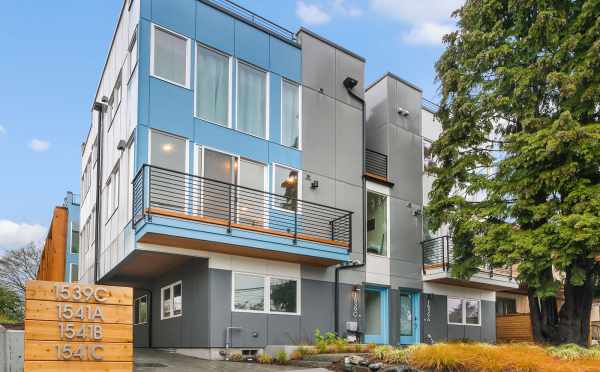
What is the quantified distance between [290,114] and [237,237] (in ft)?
14.2

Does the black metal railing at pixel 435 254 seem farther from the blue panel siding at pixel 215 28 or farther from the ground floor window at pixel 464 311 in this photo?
the blue panel siding at pixel 215 28

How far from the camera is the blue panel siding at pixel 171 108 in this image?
12.3 metres

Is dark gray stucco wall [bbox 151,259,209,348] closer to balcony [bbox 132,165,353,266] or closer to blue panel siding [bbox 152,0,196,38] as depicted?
balcony [bbox 132,165,353,266]

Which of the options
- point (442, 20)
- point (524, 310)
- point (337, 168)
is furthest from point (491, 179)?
point (524, 310)

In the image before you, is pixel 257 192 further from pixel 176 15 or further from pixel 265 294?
pixel 176 15

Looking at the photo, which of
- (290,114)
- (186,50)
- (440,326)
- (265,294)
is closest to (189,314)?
(265,294)

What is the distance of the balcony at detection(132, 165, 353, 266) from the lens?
11219mm

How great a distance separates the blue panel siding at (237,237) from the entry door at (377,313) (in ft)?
8.48

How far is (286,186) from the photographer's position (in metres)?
14.3

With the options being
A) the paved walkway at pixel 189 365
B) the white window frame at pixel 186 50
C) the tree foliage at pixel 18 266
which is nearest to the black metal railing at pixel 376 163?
the white window frame at pixel 186 50

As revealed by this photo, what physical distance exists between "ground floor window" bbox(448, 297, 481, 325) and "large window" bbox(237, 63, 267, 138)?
8.87 metres

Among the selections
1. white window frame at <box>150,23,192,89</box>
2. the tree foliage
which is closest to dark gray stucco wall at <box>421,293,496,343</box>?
white window frame at <box>150,23,192,89</box>

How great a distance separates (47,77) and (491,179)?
24.4 m

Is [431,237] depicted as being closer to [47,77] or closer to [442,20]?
[442,20]
